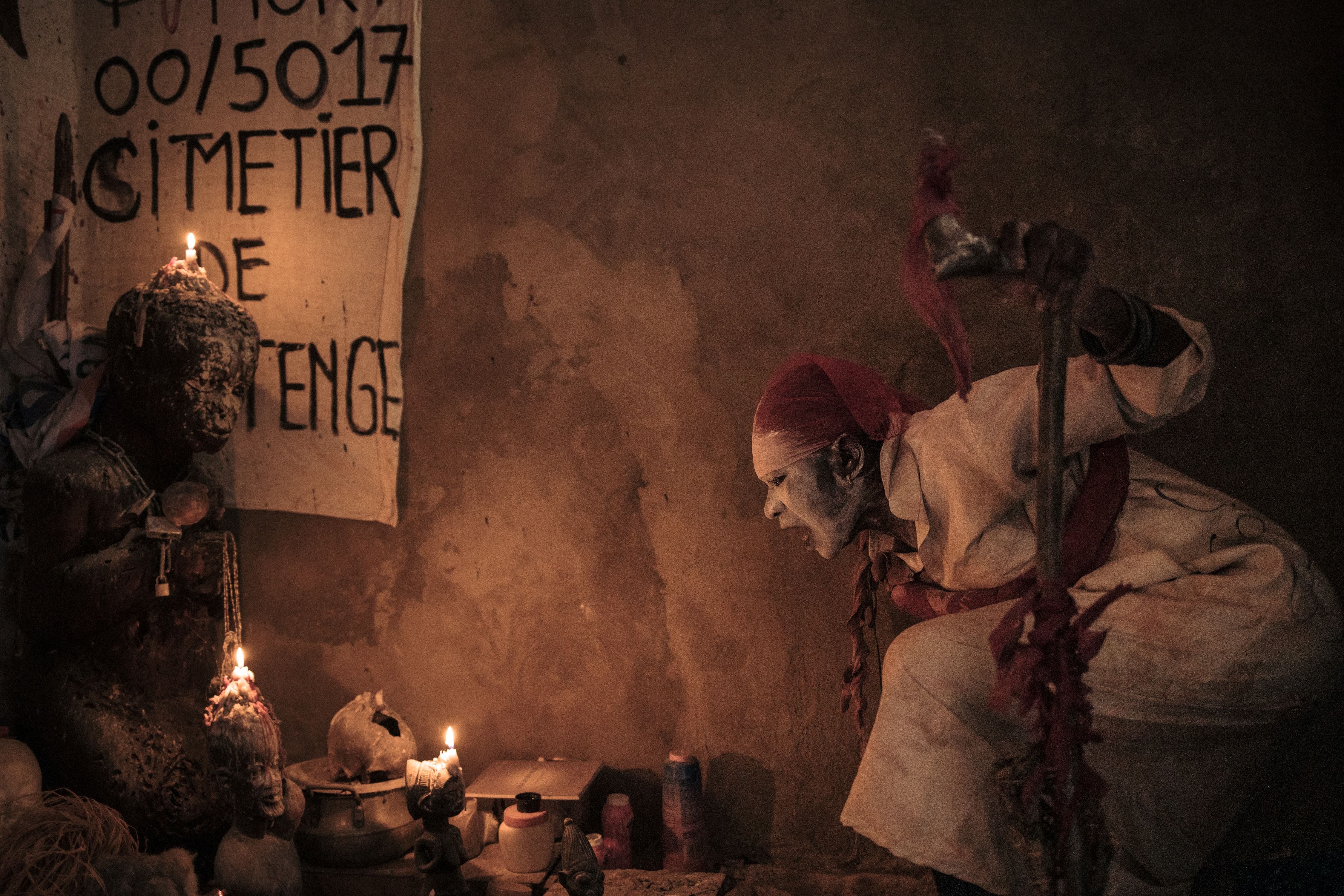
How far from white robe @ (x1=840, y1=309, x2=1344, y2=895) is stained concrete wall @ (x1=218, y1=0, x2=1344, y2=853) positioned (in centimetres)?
83

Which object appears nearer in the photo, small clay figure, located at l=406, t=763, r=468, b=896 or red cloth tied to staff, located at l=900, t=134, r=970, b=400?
red cloth tied to staff, located at l=900, t=134, r=970, b=400

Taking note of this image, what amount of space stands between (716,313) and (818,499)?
0.91 m

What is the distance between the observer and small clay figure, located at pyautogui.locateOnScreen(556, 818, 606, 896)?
2.09 m

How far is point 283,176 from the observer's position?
3137mm

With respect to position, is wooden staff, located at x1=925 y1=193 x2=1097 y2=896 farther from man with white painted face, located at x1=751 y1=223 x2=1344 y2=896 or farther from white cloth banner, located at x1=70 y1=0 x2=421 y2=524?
white cloth banner, located at x1=70 y1=0 x2=421 y2=524

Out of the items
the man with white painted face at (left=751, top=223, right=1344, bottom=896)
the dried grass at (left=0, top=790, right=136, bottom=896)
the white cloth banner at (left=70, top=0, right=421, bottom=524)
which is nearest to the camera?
the man with white painted face at (left=751, top=223, right=1344, bottom=896)

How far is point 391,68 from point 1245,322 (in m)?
2.75

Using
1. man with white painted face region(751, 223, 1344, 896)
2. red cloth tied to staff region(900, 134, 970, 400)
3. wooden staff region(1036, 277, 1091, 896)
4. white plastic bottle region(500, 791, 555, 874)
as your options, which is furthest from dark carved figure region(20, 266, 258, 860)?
wooden staff region(1036, 277, 1091, 896)

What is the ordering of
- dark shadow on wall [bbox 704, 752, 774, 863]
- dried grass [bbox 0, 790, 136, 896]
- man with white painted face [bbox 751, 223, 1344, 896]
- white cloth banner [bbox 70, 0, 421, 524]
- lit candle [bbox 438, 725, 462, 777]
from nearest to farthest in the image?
man with white painted face [bbox 751, 223, 1344, 896]
dried grass [bbox 0, 790, 136, 896]
lit candle [bbox 438, 725, 462, 777]
dark shadow on wall [bbox 704, 752, 774, 863]
white cloth banner [bbox 70, 0, 421, 524]

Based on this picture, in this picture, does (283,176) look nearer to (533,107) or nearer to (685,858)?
(533,107)

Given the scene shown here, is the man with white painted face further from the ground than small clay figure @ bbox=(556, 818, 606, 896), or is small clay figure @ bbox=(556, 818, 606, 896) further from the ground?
the man with white painted face

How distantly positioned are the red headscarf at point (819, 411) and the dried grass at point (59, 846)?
1.91m

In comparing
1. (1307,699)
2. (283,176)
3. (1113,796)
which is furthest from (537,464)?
(1307,699)

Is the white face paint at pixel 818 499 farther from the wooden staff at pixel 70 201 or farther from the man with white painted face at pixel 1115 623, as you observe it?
the wooden staff at pixel 70 201
